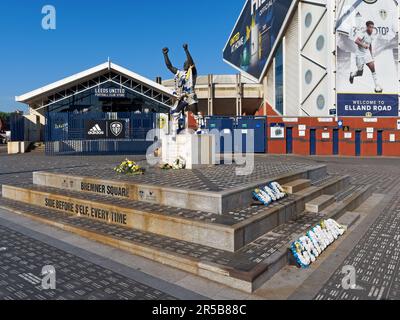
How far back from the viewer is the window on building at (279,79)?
37.0 meters

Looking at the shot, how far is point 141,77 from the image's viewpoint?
107 feet

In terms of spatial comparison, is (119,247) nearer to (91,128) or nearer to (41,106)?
(91,128)

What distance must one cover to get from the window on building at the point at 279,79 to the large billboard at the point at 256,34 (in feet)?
3.57

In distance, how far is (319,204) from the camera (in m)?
7.66

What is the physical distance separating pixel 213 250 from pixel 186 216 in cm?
96

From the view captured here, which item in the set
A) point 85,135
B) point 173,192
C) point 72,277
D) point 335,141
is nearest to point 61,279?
point 72,277

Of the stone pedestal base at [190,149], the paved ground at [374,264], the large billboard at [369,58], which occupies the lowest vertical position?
the paved ground at [374,264]

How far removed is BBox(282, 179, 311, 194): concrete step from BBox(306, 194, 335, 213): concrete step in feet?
1.59

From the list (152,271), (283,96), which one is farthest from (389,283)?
(283,96)

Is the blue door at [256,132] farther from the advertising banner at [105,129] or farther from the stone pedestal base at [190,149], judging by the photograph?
the stone pedestal base at [190,149]

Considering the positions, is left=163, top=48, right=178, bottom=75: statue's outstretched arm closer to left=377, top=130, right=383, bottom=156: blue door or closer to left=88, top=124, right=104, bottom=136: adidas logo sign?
left=88, top=124, right=104, bottom=136: adidas logo sign

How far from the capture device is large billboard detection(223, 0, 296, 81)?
36.2 m

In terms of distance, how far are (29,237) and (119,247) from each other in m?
2.05

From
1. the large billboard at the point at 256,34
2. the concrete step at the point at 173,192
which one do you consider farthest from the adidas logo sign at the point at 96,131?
the large billboard at the point at 256,34
